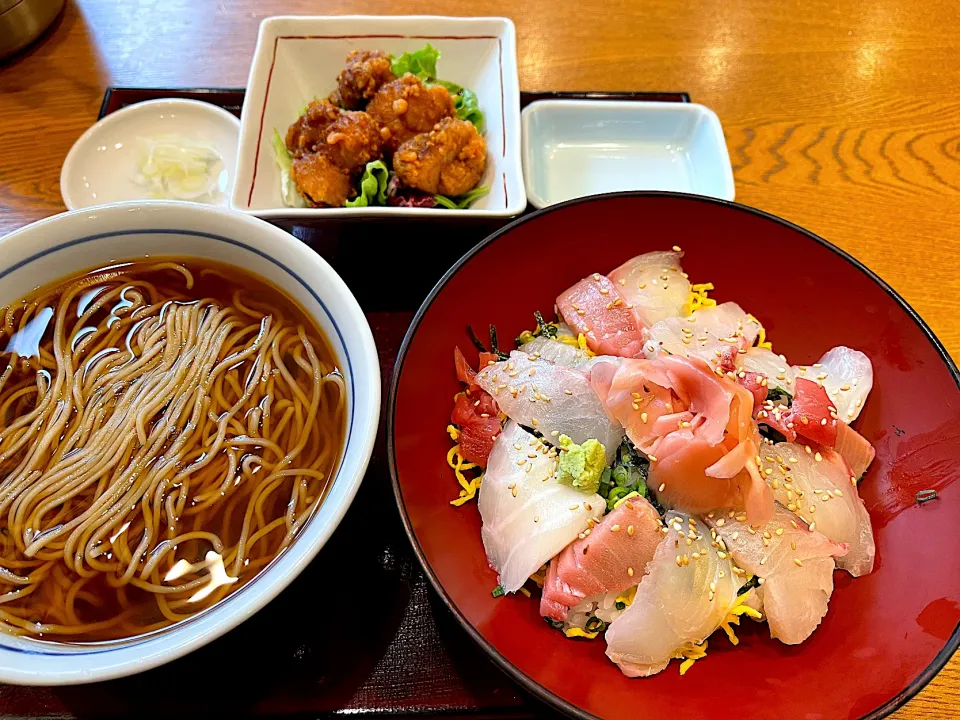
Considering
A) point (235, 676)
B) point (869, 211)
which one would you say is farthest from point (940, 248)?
point (235, 676)

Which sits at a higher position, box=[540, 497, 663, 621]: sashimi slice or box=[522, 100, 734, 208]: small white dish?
box=[522, 100, 734, 208]: small white dish

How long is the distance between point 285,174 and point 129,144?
0.56 meters

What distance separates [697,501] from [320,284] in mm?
768

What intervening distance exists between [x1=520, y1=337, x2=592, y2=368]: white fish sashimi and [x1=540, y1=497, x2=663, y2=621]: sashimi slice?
0.35 m

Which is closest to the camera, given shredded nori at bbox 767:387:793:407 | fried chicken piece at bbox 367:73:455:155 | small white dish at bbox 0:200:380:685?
small white dish at bbox 0:200:380:685

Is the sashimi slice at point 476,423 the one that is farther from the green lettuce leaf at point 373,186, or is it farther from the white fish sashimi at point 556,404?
the green lettuce leaf at point 373,186

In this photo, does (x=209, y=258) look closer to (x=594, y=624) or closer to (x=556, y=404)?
(x=556, y=404)

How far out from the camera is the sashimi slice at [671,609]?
1.06m

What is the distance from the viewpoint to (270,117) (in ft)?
6.10

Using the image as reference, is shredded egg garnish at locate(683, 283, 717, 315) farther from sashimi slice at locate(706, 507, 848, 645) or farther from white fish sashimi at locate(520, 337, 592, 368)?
sashimi slice at locate(706, 507, 848, 645)

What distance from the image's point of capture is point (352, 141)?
67.3 inches

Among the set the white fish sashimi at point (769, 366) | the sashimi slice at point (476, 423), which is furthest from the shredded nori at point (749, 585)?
the sashimi slice at point (476, 423)

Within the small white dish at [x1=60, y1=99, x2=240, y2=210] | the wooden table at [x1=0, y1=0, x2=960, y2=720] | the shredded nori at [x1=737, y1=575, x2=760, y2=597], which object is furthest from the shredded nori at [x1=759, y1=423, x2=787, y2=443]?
the small white dish at [x1=60, y1=99, x2=240, y2=210]

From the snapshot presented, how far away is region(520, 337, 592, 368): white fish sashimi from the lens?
1357 mm
